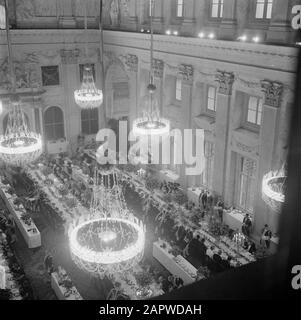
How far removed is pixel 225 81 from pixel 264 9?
2538 millimetres

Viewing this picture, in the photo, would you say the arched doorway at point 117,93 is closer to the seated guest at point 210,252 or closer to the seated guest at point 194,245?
the seated guest at point 194,245

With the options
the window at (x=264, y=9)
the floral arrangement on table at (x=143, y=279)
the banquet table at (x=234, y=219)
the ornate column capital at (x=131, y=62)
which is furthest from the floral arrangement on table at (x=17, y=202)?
the window at (x=264, y=9)

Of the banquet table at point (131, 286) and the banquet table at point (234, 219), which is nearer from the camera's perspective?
the banquet table at point (131, 286)

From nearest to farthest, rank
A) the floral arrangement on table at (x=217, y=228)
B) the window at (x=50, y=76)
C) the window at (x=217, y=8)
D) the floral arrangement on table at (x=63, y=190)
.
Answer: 1. the floral arrangement on table at (x=217, y=228)
2. the window at (x=217, y=8)
3. the floral arrangement on table at (x=63, y=190)
4. the window at (x=50, y=76)

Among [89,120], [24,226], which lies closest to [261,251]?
[24,226]

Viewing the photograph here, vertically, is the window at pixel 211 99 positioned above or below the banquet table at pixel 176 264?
above

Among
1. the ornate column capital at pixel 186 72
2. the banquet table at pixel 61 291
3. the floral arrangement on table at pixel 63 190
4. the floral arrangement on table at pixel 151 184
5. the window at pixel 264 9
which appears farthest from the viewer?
the floral arrangement on table at pixel 151 184

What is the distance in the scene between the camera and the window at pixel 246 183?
563 inches

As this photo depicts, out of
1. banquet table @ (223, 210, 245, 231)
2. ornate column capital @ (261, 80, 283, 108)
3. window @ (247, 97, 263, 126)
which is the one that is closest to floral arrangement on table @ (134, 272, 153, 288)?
banquet table @ (223, 210, 245, 231)

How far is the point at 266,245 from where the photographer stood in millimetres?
12703

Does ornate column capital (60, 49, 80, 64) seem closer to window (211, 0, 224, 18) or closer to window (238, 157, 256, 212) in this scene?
window (211, 0, 224, 18)

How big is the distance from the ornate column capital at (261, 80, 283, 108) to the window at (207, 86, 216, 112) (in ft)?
10.7

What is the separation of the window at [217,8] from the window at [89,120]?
33.3 feet

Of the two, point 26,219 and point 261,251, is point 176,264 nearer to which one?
point 261,251
